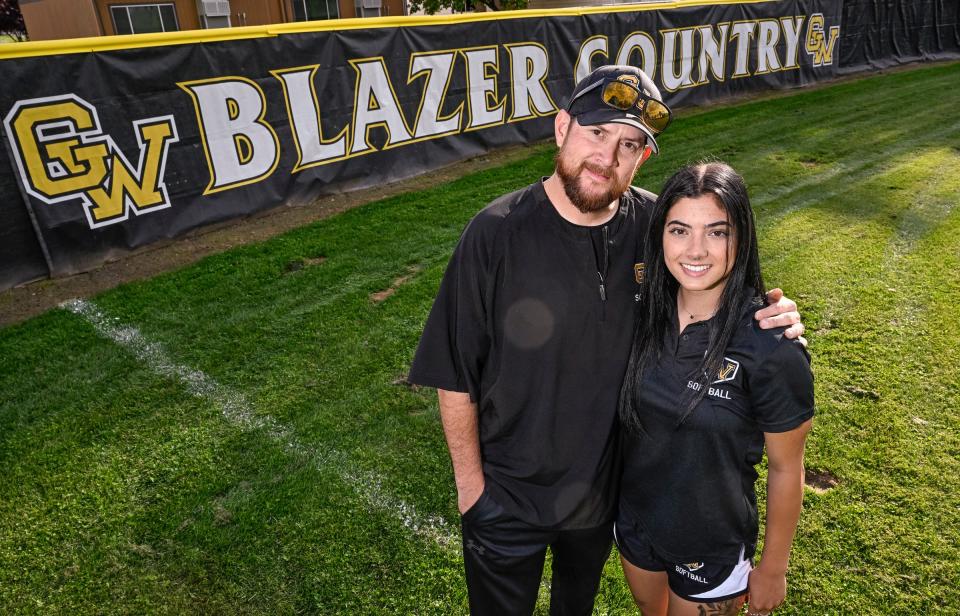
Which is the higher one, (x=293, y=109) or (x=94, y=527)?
(x=293, y=109)

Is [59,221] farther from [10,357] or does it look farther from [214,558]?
[214,558]

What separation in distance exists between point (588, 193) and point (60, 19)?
82.8 ft

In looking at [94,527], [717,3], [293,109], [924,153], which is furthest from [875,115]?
[94,527]

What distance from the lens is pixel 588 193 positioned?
208 centimetres

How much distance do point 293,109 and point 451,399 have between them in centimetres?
678

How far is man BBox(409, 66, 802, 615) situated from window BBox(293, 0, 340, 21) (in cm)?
2252

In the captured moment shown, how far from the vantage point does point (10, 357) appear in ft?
17.2

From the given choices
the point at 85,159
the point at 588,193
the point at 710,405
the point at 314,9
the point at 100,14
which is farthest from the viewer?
the point at 314,9

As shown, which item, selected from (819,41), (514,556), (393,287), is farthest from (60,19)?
(514,556)

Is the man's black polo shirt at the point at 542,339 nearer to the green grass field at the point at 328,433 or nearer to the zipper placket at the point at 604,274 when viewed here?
the zipper placket at the point at 604,274

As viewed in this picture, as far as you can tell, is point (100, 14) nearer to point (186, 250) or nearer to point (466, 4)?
point (466, 4)

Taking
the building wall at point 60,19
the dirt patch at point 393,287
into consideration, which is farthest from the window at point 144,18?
the dirt patch at point 393,287

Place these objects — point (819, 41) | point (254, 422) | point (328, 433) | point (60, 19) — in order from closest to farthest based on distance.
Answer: point (328, 433), point (254, 422), point (819, 41), point (60, 19)

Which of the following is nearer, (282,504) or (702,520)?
(702,520)
